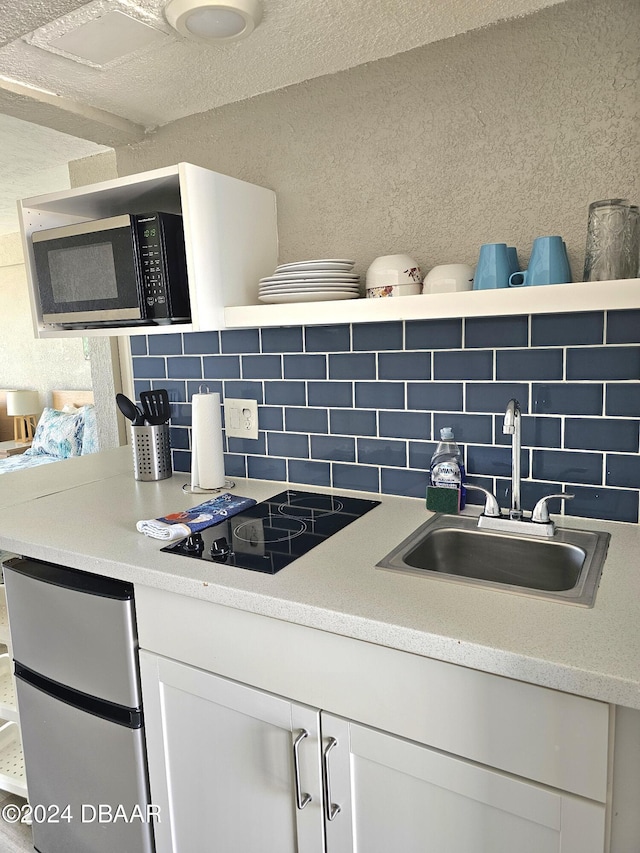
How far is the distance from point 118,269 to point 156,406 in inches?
19.4

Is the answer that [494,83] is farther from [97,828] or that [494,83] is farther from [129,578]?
[97,828]

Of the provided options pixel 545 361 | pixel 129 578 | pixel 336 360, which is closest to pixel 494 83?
pixel 545 361

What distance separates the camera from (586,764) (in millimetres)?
861

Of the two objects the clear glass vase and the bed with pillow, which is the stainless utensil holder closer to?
the clear glass vase

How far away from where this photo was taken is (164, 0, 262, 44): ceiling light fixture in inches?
48.3

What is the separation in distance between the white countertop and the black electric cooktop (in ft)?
0.11

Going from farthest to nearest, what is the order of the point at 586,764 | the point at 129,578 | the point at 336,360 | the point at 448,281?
the point at 336,360 < the point at 448,281 < the point at 129,578 < the point at 586,764

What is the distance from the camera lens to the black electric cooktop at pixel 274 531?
1.29 m

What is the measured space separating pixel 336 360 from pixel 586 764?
44.2 inches

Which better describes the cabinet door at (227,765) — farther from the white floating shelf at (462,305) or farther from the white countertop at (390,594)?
the white floating shelf at (462,305)

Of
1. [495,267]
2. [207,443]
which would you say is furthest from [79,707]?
[495,267]

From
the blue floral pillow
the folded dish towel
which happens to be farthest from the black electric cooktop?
the blue floral pillow

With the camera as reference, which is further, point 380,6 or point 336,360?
point 336,360

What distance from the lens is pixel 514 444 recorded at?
1391mm
